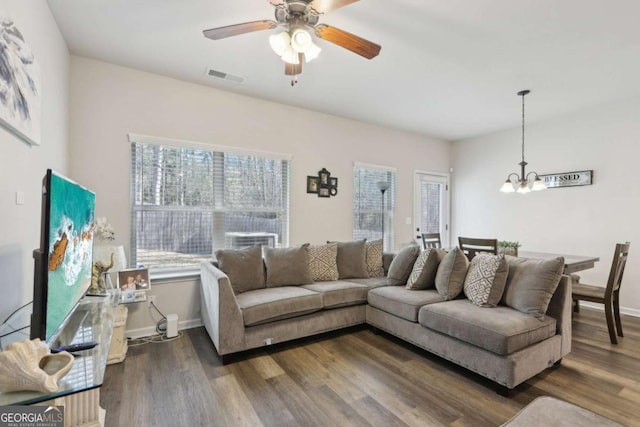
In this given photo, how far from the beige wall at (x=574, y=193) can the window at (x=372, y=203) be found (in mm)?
1720

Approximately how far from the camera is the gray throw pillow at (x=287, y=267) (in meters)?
3.34

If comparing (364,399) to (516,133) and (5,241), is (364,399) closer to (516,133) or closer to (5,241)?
(5,241)

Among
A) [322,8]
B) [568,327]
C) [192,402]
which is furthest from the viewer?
[568,327]

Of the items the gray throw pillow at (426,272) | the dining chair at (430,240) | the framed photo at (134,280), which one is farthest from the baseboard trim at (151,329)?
the dining chair at (430,240)

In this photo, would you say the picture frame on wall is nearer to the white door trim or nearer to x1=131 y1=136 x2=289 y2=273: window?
x1=131 y1=136 x2=289 y2=273: window

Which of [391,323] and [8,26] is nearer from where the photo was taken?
[8,26]

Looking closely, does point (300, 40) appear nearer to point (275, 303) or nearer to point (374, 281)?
point (275, 303)

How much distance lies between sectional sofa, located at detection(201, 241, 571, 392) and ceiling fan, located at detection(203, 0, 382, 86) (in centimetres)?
186

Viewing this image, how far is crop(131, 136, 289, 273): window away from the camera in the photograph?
3277mm

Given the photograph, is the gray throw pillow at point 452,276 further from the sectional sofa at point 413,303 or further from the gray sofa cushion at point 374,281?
the gray sofa cushion at point 374,281

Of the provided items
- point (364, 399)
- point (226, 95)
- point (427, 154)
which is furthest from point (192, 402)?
point (427, 154)

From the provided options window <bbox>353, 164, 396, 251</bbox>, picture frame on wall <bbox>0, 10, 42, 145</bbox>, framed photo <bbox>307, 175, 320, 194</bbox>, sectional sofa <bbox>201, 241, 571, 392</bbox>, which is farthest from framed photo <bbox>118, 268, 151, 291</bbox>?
window <bbox>353, 164, 396, 251</bbox>

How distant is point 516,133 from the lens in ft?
16.7

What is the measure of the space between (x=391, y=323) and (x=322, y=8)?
2.72 metres
